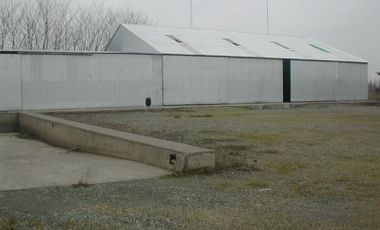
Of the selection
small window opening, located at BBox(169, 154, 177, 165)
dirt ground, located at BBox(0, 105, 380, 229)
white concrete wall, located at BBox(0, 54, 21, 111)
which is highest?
white concrete wall, located at BBox(0, 54, 21, 111)

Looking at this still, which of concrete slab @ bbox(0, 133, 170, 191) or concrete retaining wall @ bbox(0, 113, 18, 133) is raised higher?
concrete retaining wall @ bbox(0, 113, 18, 133)

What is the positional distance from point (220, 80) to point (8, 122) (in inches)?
615

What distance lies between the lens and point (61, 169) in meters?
11.2

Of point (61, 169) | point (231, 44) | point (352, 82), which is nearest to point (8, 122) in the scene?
point (61, 169)

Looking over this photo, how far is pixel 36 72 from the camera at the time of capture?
94.7 feet

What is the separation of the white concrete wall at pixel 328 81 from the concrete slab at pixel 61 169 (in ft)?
90.3

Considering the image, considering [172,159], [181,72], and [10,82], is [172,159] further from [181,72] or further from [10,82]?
[181,72]

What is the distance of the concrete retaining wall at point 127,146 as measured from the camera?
985 cm

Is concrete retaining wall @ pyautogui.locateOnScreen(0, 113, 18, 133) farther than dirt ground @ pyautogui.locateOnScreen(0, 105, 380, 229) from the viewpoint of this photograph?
Yes

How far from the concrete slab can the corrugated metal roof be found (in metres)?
20.2

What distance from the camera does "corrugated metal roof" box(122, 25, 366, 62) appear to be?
35.8 m

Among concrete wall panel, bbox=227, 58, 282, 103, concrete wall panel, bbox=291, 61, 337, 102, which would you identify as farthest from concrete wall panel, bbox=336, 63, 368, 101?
concrete wall panel, bbox=227, 58, 282, 103

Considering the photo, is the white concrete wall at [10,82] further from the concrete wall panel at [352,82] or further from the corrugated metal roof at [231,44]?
the concrete wall panel at [352,82]

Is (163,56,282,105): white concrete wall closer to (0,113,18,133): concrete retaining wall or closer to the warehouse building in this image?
the warehouse building
